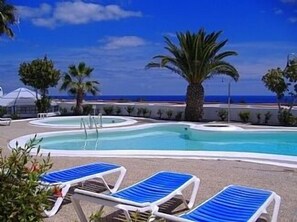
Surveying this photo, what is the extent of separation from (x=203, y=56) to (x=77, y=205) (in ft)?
59.3

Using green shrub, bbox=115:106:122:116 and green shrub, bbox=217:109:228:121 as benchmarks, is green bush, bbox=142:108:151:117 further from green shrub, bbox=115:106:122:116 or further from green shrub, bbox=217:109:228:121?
green shrub, bbox=217:109:228:121

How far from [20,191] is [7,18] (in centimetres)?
2197

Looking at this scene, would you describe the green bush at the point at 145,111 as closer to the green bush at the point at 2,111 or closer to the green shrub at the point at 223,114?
the green shrub at the point at 223,114

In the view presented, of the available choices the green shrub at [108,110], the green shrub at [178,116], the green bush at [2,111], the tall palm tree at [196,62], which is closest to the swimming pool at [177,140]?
the tall palm tree at [196,62]

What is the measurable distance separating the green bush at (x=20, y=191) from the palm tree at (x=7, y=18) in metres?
21.1

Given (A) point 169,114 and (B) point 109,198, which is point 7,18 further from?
(B) point 109,198

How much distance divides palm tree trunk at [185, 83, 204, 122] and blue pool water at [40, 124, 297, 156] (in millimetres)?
4450

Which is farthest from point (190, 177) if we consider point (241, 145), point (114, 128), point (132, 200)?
point (114, 128)

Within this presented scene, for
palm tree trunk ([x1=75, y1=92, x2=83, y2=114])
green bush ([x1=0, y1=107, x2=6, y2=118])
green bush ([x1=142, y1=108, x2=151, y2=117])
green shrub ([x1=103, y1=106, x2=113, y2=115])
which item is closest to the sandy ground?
green bush ([x1=142, y1=108, x2=151, y2=117])

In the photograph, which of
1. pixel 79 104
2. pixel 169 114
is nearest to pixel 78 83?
pixel 79 104

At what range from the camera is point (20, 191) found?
8.52ft

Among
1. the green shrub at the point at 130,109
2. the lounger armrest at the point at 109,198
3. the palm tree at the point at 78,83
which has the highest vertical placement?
the palm tree at the point at 78,83

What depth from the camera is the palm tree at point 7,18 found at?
21.7 m

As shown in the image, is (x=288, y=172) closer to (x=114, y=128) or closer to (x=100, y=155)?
(x=100, y=155)
